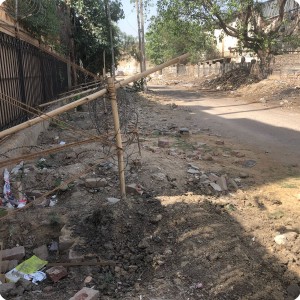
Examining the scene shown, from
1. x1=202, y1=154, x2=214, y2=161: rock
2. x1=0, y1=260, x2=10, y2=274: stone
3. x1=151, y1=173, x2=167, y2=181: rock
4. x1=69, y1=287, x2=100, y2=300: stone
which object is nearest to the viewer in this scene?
→ x1=69, y1=287, x2=100, y2=300: stone

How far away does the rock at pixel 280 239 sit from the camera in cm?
338

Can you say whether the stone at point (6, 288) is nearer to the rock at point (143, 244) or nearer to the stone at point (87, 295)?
the stone at point (87, 295)

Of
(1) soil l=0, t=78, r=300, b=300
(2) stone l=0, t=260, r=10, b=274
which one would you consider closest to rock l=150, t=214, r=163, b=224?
(1) soil l=0, t=78, r=300, b=300

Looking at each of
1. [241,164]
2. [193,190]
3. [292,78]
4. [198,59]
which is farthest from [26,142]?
[198,59]

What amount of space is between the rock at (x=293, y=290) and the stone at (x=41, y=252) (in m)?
2.21

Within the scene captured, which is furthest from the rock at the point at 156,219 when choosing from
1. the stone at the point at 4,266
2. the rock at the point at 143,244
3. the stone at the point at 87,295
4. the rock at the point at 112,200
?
the stone at the point at 4,266

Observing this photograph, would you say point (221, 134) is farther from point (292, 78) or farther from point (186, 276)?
point (292, 78)

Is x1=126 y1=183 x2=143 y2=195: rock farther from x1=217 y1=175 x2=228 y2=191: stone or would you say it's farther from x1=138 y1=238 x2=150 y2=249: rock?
x1=217 y1=175 x2=228 y2=191: stone

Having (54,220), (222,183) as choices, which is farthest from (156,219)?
(222,183)

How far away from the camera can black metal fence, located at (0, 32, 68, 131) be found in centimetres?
591

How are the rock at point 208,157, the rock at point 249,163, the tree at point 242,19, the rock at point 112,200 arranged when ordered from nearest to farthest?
the rock at point 112,200
the rock at point 249,163
the rock at point 208,157
the tree at point 242,19

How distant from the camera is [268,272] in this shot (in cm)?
299

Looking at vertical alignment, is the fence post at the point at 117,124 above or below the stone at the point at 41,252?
above

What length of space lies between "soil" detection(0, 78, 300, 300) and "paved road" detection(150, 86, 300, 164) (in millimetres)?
1345
